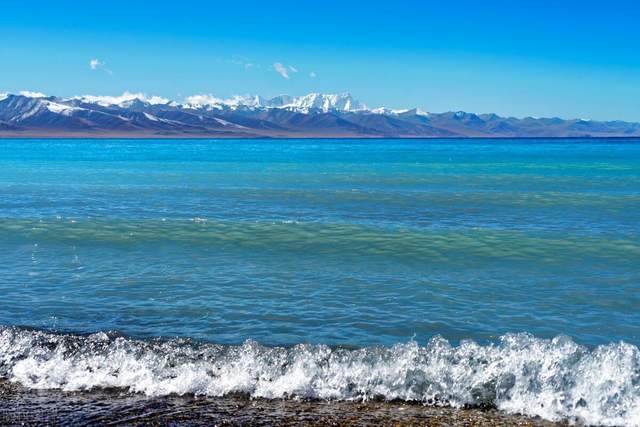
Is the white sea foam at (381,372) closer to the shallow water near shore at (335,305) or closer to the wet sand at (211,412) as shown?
the shallow water near shore at (335,305)

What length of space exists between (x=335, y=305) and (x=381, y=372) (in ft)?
10.2

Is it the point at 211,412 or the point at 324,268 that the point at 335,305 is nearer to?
the point at 324,268

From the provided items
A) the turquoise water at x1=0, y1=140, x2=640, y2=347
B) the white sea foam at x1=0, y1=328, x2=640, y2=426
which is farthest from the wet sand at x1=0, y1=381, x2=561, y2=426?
the turquoise water at x1=0, y1=140, x2=640, y2=347

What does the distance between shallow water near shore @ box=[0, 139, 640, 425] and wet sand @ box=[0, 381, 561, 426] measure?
266 mm

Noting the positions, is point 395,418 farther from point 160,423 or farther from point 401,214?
point 401,214

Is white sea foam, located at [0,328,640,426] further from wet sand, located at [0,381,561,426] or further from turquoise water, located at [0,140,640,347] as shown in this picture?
turquoise water, located at [0,140,640,347]

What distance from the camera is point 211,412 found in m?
7.18

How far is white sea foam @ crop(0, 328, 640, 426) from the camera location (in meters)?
7.66

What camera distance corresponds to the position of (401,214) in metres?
23.8

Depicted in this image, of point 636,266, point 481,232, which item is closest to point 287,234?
point 481,232

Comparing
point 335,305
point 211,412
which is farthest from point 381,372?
point 335,305

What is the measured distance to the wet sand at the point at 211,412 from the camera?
22.6 ft

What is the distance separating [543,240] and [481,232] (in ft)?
6.74

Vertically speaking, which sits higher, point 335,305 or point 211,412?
point 335,305
